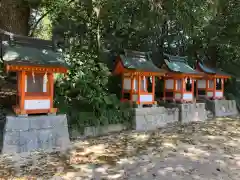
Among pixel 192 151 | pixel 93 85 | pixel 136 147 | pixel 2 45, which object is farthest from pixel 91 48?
pixel 192 151

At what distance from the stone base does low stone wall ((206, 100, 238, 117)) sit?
10.6 meters

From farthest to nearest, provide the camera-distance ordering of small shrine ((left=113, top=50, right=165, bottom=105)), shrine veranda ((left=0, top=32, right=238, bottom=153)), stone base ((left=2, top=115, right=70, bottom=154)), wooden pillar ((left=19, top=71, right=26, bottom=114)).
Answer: small shrine ((left=113, top=50, right=165, bottom=105)), wooden pillar ((left=19, top=71, right=26, bottom=114)), shrine veranda ((left=0, top=32, right=238, bottom=153)), stone base ((left=2, top=115, right=70, bottom=154))

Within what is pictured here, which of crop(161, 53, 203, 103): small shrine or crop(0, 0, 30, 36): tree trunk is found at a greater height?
crop(0, 0, 30, 36): tree trunk

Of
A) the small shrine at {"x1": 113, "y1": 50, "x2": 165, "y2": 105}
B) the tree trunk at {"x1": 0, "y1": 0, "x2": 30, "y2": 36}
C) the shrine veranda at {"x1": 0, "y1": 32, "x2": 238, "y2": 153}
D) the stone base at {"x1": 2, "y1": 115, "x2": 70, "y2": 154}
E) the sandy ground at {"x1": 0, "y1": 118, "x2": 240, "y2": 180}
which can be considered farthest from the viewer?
the small shrine at {"x1": 113, "y1": 50, "x2": 165, "y2": 105}

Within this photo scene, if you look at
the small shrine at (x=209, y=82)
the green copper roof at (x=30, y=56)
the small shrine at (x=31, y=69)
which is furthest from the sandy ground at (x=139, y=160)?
the small shrine at (x=209, y=82)

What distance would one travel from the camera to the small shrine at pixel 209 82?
15938 mm

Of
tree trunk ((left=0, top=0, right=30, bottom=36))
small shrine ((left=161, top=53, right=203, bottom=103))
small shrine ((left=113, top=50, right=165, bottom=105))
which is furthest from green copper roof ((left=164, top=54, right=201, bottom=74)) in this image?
tree trunk ((left=0, top=0, right=30, bottom=36))

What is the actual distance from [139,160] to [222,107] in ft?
37.3

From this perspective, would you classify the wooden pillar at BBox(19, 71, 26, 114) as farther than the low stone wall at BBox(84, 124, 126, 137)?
No

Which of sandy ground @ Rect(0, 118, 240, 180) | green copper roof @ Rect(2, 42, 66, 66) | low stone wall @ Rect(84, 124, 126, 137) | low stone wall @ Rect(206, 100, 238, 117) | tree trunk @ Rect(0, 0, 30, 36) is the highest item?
tree trunk @ Rect(0, 0, 30, 36)

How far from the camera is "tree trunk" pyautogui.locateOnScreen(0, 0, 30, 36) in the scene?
1016 centimetres

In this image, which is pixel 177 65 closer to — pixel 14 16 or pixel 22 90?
pixel 14 16

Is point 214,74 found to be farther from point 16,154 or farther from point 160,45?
point 16,154

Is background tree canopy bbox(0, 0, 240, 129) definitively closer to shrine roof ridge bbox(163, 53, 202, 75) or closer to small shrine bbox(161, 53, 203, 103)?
shrine roof ridge bbox(163, 53, 202, 75)
